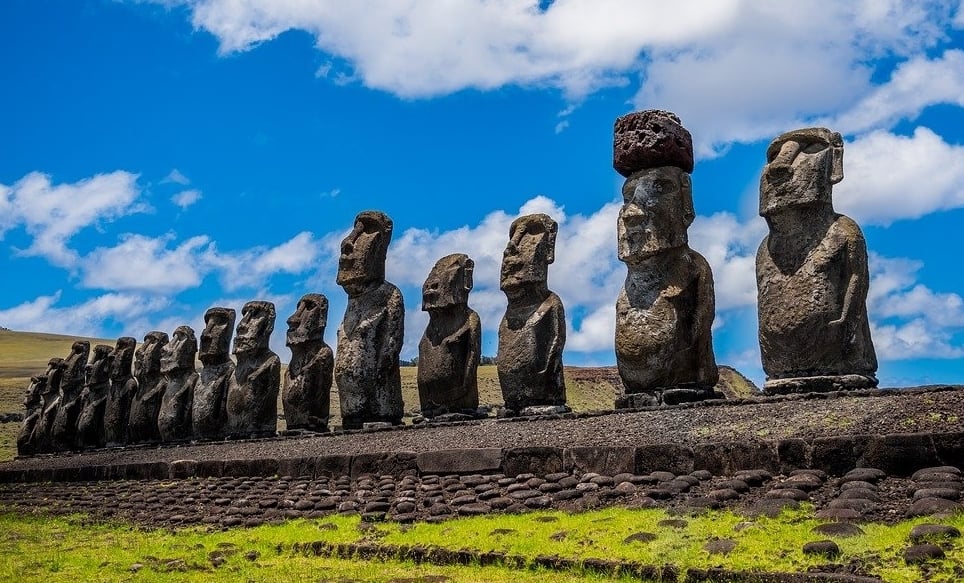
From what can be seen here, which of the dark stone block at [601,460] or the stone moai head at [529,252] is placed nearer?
the dark stone block at [601,460]

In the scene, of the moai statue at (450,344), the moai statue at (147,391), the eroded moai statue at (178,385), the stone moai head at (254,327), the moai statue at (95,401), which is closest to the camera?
the moai statue at (450,344)

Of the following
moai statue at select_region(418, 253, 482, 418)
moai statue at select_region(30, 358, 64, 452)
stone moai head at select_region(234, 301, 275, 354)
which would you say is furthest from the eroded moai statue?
moai statue at select_region(418, 253, 482, 418)

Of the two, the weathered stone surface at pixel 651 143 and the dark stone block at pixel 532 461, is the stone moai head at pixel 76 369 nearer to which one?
the weathered stone surface at pixel 651 143

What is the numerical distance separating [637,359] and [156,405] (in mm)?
14667

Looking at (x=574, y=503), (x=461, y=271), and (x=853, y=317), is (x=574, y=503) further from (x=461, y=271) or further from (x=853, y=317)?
(x=461, y=271)

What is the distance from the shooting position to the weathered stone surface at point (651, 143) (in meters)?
13.1

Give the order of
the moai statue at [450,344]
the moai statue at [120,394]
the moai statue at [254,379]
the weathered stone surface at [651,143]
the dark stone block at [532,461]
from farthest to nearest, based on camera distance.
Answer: the moai statue at [120,394]
the moai statue at [254,379]
the moai statue at [450,344]
the weathered stone surface at [651,143]
the dark stone block at [532,461]

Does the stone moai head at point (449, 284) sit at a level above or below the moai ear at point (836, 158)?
below

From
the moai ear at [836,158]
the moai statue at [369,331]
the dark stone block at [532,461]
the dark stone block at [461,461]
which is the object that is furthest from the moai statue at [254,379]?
the moai ear at [836,158]

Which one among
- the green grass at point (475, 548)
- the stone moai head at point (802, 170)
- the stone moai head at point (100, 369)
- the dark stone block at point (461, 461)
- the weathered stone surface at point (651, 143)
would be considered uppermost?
the weathered stone surface at point (651, 143)

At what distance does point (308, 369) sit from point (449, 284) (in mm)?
3812

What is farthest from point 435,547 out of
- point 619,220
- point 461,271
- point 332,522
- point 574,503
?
point 461,271

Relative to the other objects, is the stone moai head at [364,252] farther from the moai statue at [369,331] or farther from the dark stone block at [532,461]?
the dark stone block at [532,461]

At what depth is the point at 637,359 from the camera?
12.6 m
